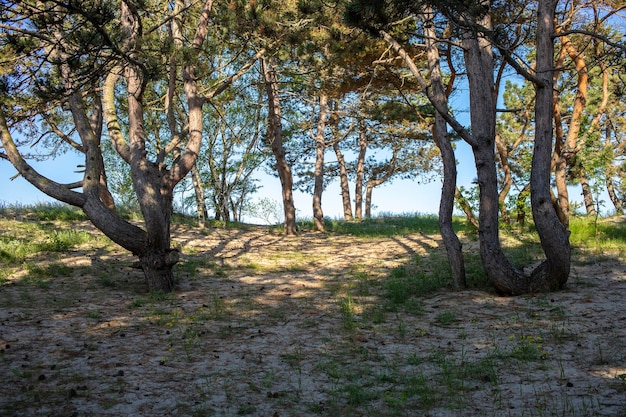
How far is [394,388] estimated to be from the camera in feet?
17.0

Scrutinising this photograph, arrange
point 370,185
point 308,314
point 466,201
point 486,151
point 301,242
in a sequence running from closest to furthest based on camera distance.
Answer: point 308,314
point 486,151
point 466,201
point 301,242
point 370,185

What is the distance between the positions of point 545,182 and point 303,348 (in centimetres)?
467

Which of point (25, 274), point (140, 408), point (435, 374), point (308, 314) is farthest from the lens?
point (25, 274)

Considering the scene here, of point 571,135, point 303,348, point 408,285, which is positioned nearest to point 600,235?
point 571,135

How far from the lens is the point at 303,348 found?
652cm

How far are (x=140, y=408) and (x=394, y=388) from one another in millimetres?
2354

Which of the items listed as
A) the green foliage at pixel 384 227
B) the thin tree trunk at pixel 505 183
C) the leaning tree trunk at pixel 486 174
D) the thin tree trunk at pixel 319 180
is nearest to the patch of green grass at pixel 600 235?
the thin tree trunk at pixel 505 183

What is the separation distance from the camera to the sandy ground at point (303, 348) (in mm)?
4820

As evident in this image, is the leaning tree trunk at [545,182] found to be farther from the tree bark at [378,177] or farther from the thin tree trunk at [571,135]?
the tree bark at [378,177]

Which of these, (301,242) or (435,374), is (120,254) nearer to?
(301,242)

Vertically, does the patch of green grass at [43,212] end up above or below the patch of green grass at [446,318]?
above

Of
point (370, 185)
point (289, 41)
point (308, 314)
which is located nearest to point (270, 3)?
point (289, 41)

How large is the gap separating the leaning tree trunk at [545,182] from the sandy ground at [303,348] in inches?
15.5

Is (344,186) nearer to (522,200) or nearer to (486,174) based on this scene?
(522,200)
